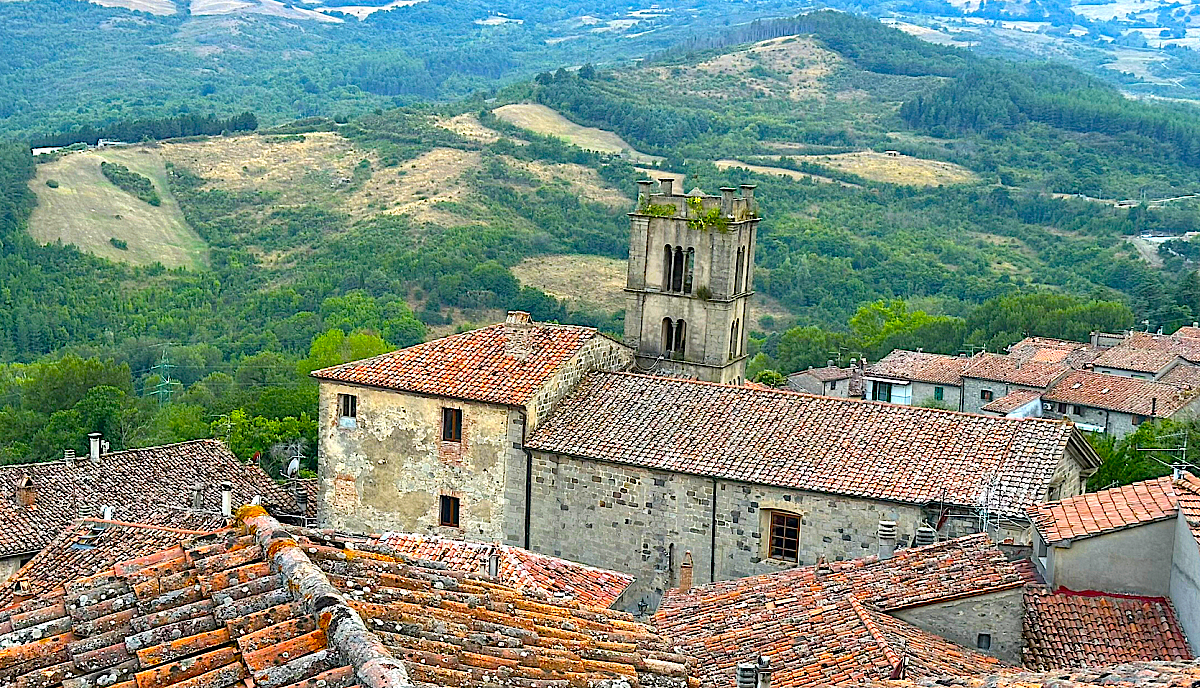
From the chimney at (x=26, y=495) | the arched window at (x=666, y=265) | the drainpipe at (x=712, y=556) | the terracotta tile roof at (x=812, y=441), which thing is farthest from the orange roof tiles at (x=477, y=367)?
the chimney at (x=26, y=495)

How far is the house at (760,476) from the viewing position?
21938mm

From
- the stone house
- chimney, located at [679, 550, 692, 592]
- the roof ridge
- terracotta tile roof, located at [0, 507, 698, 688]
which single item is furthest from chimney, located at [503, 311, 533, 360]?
the roof ridge

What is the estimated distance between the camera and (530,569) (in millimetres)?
18922

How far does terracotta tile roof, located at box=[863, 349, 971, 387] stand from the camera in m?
57.3

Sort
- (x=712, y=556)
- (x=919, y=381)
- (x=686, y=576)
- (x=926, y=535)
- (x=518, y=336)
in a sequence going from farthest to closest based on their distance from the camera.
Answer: (x=919, y=381)
(x=518, y=336)
(x=712, y=556)
(x=686, y=576)
(x=926, y=535)

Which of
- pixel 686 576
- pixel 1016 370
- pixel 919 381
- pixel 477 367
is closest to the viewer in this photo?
pixel 686 576

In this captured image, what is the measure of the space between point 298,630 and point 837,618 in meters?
8.93

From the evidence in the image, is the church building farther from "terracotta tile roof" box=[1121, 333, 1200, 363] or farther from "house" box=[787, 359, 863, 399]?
"terracotta tile roof" box=[1121, 333, 1200, 363]

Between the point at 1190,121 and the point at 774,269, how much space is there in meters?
63.9

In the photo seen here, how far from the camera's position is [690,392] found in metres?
25.6

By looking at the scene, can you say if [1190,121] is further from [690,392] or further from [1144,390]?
[690,392]

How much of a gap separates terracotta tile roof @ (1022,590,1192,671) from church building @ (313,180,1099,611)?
4.73 meters

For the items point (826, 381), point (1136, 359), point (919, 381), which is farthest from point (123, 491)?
point (1136, 359)

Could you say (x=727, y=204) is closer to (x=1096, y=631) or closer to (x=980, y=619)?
(x=980, y=619)
